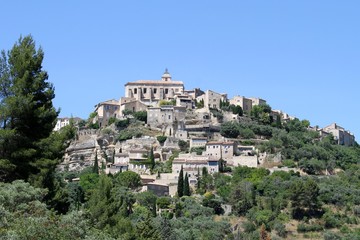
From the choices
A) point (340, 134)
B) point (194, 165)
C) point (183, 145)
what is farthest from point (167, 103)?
point (340, 134)

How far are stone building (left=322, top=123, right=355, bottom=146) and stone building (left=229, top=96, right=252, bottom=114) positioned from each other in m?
11.2

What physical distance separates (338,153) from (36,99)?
6575 cm

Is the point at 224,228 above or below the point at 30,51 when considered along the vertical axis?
below

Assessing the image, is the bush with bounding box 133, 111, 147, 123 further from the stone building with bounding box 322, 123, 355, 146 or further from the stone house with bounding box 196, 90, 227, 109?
the stone building with bounding box 322, 123, 355, 146

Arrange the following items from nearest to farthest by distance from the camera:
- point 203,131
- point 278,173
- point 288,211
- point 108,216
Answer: point 108,216, point 288,211, point 278,173, point 203,131

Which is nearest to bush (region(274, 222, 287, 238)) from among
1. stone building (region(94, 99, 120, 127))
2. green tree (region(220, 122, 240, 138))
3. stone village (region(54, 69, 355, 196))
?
stone village (region(54, 69, 355, 196))

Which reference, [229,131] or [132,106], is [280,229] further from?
[132,106]

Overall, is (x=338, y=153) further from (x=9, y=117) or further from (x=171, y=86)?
(x=9, y=117)

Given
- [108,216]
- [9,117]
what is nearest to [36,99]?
[9,117]

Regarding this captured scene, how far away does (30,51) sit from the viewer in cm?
2411

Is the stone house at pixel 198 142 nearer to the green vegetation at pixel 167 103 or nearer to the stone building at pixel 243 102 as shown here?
the green vegetation at pixel 167 103

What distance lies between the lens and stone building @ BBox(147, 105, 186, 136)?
8594 centimetres

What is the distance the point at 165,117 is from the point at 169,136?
341cm

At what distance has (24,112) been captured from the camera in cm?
2336
